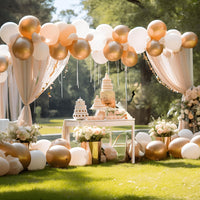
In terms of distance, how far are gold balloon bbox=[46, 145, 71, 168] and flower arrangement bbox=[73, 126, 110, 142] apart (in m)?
0.51

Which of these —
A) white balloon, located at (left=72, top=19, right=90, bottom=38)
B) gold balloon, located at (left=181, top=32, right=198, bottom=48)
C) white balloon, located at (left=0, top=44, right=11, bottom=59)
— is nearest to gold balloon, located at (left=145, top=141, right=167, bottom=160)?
gold balloon, located at (left=181, top=32, right=198, bottom=48)

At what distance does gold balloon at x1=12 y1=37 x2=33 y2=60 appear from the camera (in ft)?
18.6

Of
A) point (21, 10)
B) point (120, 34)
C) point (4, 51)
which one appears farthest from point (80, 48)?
point (21, 10)

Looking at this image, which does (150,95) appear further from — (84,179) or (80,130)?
(84,179)

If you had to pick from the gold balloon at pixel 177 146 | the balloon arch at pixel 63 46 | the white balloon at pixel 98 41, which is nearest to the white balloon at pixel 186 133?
the gold balloon at pixel 177 146

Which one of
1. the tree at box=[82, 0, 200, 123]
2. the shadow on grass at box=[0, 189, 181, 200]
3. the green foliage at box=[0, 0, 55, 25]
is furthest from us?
the green foliage at box=[0, 0, 55, 25]

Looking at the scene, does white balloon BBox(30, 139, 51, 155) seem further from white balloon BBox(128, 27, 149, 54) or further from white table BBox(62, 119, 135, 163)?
white balloon BBox(128, 27, 149, 54)

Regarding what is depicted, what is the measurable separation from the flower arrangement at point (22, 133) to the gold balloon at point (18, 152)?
0.46 metres

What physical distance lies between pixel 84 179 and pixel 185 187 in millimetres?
1339

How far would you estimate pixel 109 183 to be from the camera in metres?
4.57

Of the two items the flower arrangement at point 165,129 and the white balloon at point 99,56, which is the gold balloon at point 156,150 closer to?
the flower arrangement at point 165,129

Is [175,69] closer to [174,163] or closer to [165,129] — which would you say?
[165,129]

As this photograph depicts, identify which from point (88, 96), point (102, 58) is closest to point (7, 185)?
point (102, 58)

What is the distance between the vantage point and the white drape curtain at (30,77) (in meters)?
6.26
